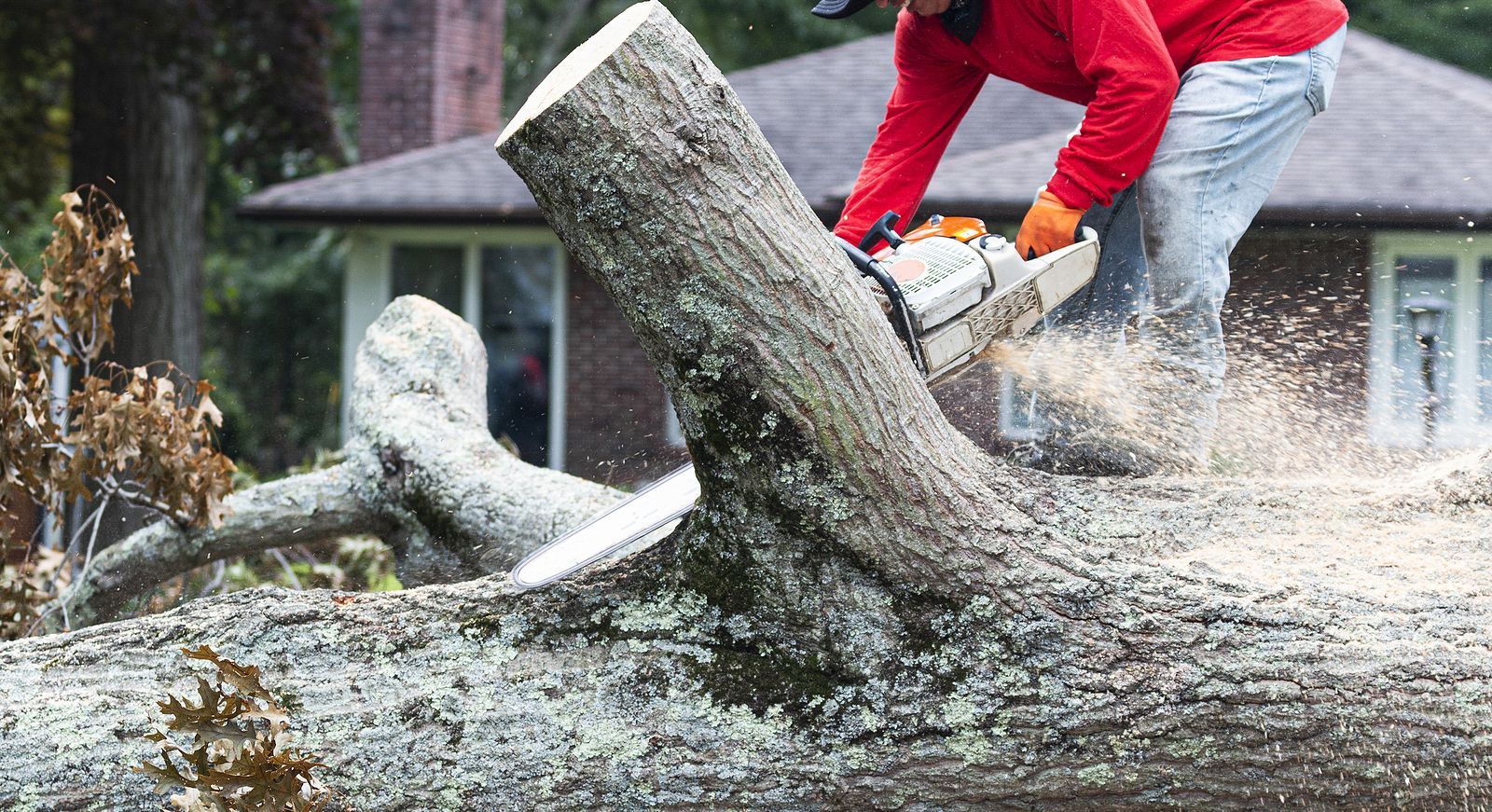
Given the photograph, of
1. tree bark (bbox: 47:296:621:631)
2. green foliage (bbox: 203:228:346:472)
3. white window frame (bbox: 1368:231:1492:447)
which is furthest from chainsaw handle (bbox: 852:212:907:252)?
green foliage (bbox: 203:228:346:472)

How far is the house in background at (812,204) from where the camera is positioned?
9.41 meters

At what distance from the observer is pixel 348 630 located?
2098 millimetres

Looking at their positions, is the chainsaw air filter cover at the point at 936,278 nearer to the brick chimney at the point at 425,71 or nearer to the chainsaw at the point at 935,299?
the chainsaw at the point at 935,299

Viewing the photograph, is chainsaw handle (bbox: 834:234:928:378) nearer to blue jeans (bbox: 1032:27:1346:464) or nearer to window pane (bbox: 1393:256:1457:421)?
blue jeans (bbox: 1032:27:1346:464)

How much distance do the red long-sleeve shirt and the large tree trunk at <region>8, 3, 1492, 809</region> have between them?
84 cm

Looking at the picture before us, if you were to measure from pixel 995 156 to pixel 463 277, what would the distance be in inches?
226

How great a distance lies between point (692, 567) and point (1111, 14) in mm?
1416

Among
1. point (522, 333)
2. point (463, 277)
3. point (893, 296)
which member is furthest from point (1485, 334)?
point (893, 296)

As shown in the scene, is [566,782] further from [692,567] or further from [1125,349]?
[1125,349]

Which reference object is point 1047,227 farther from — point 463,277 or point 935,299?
point 463,277

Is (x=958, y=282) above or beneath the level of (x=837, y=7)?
beneath

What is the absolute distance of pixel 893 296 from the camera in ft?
7.95

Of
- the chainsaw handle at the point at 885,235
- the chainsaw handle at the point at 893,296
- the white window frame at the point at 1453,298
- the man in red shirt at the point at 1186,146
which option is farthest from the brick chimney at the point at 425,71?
the chainsaw handle at the point at 893,296

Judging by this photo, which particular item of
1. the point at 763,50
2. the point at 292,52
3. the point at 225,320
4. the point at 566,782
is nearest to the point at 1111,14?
the point at 566,782
